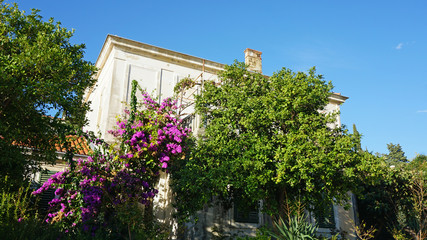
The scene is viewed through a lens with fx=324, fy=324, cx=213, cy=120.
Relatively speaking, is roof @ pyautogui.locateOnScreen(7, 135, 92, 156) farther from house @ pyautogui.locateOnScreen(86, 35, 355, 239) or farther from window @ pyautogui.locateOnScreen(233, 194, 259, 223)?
window @ pyautogui.locateOnScreen(233, 194, 259, 223)

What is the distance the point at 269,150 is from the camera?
38.1 feet

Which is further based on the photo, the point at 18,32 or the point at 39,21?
the point at 39,21

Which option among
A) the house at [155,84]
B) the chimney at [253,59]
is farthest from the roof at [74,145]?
the chimney at [253,59]

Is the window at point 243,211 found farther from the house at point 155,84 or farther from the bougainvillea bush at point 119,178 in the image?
the bougainvillea bush at point 119,178

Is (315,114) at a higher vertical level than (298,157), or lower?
higher

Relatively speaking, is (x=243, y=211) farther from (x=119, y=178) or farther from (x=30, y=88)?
(x=30, y=88)

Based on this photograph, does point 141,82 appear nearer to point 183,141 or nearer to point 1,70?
point 183,141

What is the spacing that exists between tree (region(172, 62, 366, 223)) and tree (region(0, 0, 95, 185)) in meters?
4.57

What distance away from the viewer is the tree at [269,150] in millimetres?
10945

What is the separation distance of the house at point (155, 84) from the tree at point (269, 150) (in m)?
1.36

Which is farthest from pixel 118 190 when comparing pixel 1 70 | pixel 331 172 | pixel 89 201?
pixel 331 172

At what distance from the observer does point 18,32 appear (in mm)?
10906

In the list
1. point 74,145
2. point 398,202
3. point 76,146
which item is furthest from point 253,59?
point 76,146

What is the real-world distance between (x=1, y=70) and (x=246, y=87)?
27.5ft
